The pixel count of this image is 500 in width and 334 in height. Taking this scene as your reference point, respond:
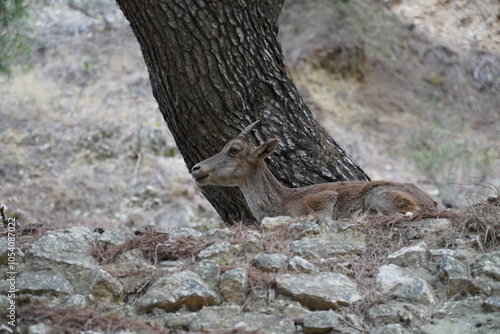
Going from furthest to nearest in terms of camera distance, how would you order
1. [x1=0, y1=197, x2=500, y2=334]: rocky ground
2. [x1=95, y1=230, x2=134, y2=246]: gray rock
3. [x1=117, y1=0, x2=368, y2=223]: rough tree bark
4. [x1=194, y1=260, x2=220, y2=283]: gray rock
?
1. [x1=117, y1=0, x2=368, y2=223]: rough tree bark
2. [x1=95, y1=230, x2=134, y2=246]: gray rock
3. [x1=194, y1=260, x2=220, y2=283]: gray rock
4. [x1=0, y1=197, x2=500, y2=334]: rocky ground

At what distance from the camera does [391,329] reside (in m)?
5.03

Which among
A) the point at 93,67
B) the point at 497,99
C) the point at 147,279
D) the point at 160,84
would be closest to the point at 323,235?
the point at 147,279

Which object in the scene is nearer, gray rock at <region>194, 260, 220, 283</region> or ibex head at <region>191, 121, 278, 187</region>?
gray rock at <region>194, 260, 220, 283</region>

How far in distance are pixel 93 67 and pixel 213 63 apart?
12686mm

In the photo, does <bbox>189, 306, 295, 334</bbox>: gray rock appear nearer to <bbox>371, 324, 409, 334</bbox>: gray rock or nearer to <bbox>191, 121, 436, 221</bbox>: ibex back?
<bbox>371, 324, 409, 334</bbox>: gray rock

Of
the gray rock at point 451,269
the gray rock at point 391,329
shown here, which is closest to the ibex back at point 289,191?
the gray rock at point 451,269

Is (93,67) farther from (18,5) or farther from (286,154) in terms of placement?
(286,154)

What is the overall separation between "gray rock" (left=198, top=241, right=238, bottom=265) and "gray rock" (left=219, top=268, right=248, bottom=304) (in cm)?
38

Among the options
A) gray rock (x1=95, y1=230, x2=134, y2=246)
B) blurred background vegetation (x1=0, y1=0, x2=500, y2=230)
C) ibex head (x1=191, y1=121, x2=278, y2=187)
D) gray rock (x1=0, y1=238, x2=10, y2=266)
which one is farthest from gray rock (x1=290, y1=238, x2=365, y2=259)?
blurred background vegetation (x1=0, y1=0, x2=500, y2=230)

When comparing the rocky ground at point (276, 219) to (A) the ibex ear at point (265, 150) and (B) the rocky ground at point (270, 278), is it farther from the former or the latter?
(A) the ibex ear at point (265, 150)

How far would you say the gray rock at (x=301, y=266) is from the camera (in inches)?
229

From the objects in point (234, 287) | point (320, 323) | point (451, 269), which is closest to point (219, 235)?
point (234, 287)

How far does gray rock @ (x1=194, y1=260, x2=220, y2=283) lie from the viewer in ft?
18.7

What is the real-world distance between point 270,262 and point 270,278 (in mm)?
238
